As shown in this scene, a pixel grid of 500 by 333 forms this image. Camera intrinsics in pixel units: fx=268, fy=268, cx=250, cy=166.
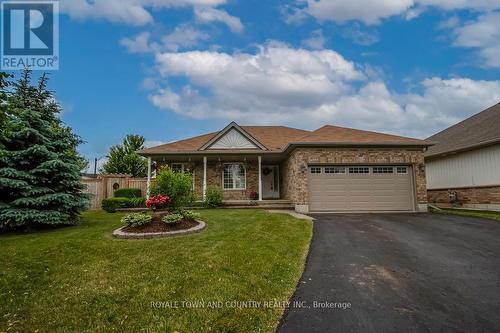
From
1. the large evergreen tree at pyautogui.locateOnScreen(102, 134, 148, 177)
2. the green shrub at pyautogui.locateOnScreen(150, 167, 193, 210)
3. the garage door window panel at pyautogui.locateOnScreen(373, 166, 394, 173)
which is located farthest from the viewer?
the large evergreen tree at pyautogui.locateOnScreen(102, 134, 148, 177)

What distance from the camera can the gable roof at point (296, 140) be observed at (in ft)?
41.5

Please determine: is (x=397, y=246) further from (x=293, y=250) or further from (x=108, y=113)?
(x=108, y=113)

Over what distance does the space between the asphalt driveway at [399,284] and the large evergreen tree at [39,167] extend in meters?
8.10

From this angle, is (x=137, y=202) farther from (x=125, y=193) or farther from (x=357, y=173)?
(x=357, y=173)

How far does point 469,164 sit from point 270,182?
35.6 feet

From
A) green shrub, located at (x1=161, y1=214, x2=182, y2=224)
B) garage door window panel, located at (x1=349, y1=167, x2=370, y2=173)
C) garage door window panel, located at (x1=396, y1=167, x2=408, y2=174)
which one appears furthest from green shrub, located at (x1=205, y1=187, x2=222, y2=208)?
garage door window panel, located at (x1=396, y1=167, x2=408, y2=174)

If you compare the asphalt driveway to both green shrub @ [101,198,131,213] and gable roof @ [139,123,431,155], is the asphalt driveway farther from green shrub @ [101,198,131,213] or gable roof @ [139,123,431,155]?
green shrub @ [101,198,131,213]

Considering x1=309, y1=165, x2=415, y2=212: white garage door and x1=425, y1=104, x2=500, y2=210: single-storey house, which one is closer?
x1=425, y1=104, x2=500, y2=210: single-storey house

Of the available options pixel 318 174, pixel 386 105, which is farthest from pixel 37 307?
pixel 386 105

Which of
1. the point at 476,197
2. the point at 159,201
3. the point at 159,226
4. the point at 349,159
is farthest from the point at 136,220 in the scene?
the point at 476,197

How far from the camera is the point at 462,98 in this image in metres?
18.5

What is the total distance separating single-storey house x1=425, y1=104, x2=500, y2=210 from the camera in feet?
40.9

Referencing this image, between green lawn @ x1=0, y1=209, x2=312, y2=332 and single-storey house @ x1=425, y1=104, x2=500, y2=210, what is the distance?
11.3 m

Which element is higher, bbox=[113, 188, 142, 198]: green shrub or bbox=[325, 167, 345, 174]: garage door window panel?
bbox=[325, 167, 345, 174]: garage door window panel
